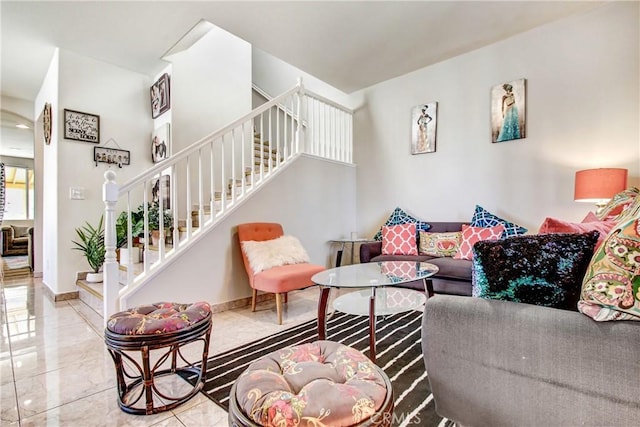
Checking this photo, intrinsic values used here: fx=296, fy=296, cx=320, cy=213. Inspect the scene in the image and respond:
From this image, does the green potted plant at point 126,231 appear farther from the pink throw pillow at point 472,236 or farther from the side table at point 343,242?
the pink throw pillow at point 472,236

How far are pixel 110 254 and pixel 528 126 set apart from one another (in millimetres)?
4204

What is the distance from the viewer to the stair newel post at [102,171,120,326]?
2.19 m

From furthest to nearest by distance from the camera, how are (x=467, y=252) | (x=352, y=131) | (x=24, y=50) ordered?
(x=352, y=131), (x=24, y=50), (x=467, y=252)

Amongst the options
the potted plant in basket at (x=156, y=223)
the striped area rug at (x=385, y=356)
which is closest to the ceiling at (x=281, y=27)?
the potted plant in basket at (x=156, y=223)

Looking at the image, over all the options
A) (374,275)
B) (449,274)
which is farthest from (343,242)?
(374,275)

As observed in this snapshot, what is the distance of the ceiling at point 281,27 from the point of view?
278 centimetres

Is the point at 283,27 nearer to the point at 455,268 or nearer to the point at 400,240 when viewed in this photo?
the point at 400,240

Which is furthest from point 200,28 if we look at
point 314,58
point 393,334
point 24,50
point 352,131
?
point 393,334

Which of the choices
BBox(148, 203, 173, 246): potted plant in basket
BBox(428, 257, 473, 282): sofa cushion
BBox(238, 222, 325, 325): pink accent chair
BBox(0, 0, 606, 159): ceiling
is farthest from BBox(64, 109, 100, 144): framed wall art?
BBox(428, 257, 473, 282): sofa cushion

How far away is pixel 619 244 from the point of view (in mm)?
871

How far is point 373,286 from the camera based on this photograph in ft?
6.02

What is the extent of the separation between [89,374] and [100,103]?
315 cm

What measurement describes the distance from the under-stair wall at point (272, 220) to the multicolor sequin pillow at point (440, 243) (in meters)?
1.29

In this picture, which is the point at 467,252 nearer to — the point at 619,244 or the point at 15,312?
the point at 619,244
